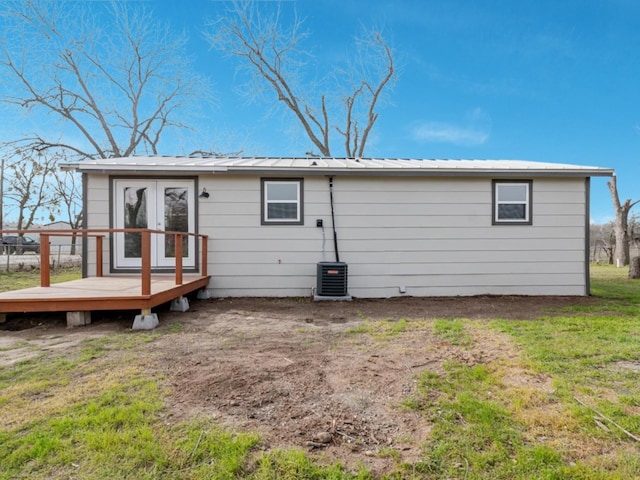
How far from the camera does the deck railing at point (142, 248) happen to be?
4.25m

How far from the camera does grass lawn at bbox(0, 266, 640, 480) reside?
1.63m

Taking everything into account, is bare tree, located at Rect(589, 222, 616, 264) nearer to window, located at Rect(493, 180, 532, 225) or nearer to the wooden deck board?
window, located at Rect(493, 180, 532, 225)

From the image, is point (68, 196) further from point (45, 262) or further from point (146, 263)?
point (146, 263)

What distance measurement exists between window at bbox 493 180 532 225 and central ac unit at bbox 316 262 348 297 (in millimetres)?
3177

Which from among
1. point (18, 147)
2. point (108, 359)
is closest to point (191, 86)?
point (18, 147)

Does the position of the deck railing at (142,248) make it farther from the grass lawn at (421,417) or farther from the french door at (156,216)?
the grass lawn at (421,417)

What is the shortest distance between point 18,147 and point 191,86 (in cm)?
842

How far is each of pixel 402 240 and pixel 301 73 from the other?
522 inches

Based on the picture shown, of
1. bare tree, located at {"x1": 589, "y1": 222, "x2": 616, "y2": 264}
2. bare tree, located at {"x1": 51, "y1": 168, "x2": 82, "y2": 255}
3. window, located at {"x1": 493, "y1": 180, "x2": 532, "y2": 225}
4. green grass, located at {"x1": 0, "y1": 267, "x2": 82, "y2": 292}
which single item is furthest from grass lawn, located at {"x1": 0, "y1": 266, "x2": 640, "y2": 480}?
bare tree, located at {"x1": 51, "y1": 168, "x2": 82, "y2": 255}

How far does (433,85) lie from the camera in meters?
14.5

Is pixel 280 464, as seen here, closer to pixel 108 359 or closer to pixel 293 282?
pixel 108 359

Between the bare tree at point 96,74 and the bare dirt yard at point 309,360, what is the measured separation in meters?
16.0

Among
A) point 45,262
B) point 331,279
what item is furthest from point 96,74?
point 331,279

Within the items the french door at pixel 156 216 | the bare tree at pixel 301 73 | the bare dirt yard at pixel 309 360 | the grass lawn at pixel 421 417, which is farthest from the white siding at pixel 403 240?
the bare tree at pixel 301 73
